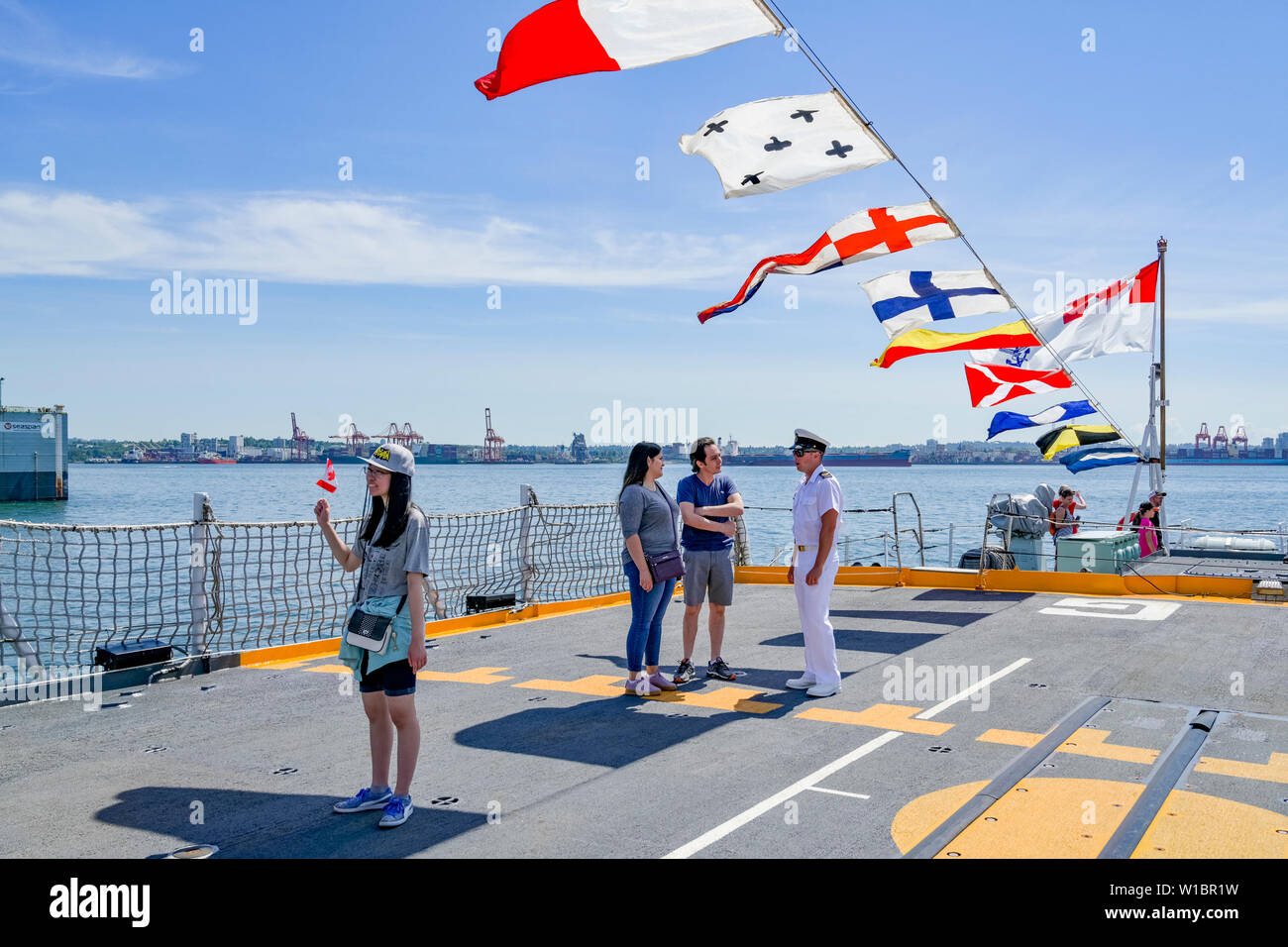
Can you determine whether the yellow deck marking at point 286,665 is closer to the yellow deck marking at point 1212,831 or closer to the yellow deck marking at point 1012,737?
the yellow deck marking at point 1012,737

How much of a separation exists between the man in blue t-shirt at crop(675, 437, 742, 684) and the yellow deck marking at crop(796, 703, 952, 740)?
3.97 ft

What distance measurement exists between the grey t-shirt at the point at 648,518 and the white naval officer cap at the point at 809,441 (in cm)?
119

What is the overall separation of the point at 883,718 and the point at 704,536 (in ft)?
6.41

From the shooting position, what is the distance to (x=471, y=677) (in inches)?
302

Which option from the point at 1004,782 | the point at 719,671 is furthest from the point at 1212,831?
the point at 719,671

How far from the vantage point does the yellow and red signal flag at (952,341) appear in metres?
14.2

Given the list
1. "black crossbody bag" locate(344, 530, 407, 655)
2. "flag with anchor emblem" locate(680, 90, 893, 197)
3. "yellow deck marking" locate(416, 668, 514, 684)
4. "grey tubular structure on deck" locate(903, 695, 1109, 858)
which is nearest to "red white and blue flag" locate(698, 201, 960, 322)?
"flag with anchor emblem" locate(680, 90, 893, 197)

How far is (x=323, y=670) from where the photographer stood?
798cm

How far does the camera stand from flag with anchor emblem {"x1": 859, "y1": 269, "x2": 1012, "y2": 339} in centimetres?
1248

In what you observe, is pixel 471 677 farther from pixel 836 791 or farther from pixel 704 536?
pixel 836 791

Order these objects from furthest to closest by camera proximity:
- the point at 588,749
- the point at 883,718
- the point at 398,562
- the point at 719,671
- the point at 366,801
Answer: the point at 719,671, the point at 883,718, the point at 588,749, the point at 366,801, the point at 398,562

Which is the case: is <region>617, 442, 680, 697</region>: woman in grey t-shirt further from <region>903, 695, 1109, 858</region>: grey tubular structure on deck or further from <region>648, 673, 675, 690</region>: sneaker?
<region>903, 695, 1109, 858</region>: grey tubular structure on deck
